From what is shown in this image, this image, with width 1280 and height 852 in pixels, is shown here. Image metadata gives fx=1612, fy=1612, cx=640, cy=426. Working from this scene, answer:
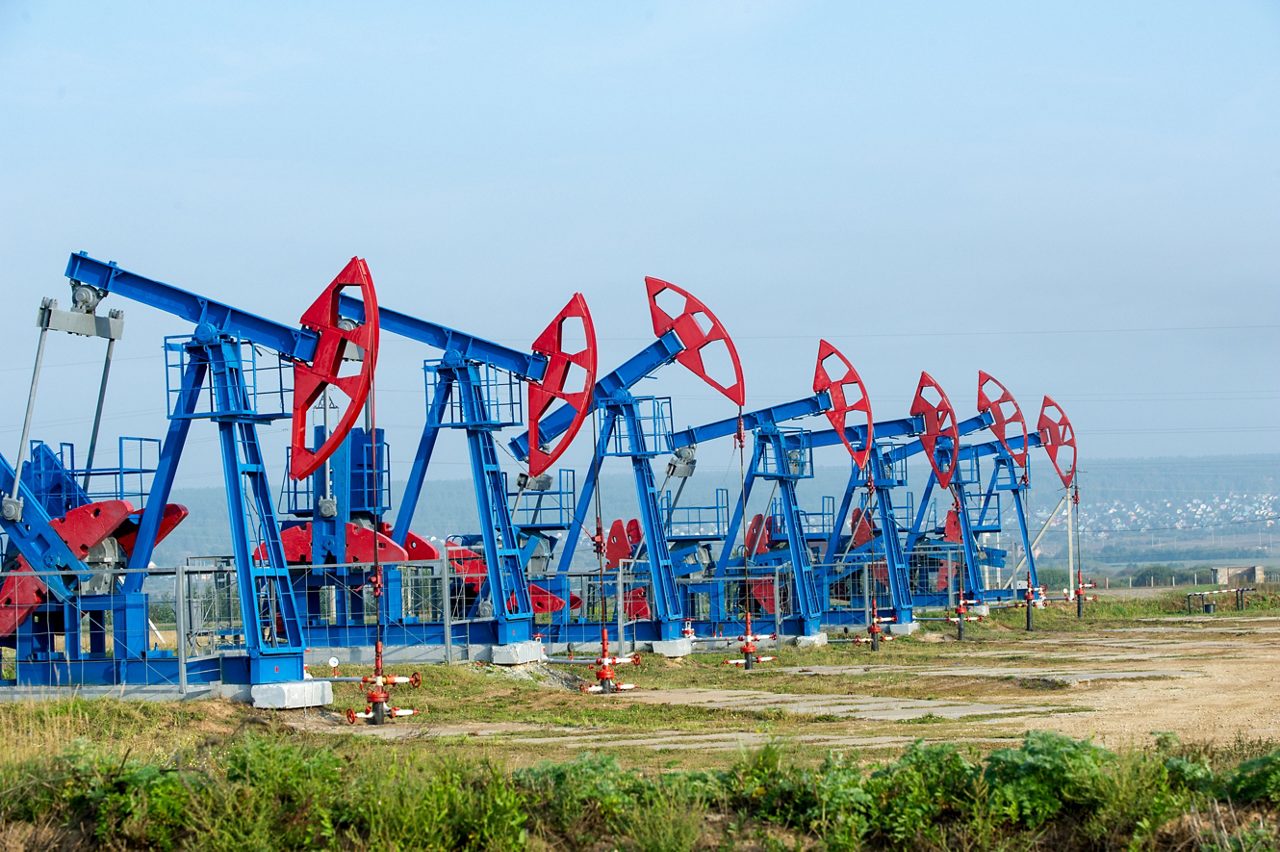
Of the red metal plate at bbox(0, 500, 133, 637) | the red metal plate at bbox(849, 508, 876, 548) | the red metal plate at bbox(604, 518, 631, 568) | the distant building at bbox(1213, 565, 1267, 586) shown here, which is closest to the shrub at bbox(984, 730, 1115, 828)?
the red metal plate at bbox(0, 500, 133, 637)

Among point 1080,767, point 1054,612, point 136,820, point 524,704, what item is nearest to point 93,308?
point 524,704

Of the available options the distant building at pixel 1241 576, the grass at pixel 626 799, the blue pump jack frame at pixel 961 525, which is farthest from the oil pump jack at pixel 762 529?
the distant building at pixel 1241 576

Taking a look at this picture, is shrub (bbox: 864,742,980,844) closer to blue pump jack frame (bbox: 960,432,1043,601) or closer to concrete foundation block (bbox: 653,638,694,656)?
concrete foundation block (bbox: 653,638,694,656)

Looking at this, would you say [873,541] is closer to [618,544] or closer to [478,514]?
[618,544]

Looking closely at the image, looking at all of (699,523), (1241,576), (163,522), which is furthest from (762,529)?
(1241,576)

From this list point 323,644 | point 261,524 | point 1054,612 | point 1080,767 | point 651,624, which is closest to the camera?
point 1080,767

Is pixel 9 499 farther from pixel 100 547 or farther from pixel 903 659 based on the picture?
pixel 903 659
